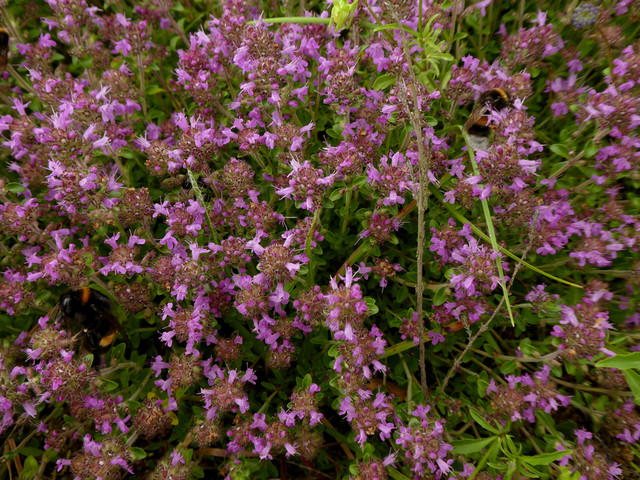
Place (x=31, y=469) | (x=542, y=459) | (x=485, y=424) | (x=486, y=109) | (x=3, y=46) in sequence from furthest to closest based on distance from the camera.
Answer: (x=3, y=46)
(x=31, y=469)
(x=486, y=109)
(x=485, y=424)
(x=542, y=459)

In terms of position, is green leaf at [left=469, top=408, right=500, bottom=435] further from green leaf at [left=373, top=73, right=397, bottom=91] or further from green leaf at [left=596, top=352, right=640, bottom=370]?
green leaf at [left=373, top=73, right=397, bottom=91]

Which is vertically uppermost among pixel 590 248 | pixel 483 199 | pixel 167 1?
pixel 167 1

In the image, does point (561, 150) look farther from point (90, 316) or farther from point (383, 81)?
point (90, 316)

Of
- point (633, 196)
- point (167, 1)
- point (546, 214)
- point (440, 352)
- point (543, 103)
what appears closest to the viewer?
point (546, 214)

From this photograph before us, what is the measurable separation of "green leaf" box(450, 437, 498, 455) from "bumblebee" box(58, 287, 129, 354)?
2.37 meters

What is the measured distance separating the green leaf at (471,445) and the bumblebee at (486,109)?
1.95m

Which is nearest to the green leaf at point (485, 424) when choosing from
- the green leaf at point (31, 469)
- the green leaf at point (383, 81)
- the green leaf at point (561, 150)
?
the green leaf at point (561, 150)

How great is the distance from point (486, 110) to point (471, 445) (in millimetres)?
2192

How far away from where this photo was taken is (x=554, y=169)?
3488 mm

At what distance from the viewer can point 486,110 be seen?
323cm

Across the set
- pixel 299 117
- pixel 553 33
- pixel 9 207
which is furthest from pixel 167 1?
Answer: pixel 553 33

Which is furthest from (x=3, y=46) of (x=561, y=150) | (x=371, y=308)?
(x=561, y=150)

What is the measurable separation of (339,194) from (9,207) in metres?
2.45

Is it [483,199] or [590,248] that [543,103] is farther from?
[483,199]
